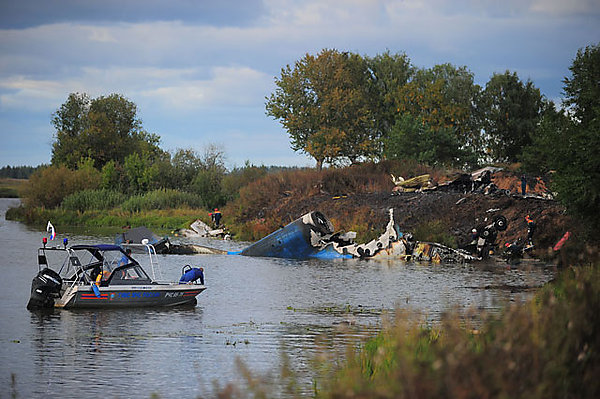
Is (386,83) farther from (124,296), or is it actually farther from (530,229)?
(124,296)

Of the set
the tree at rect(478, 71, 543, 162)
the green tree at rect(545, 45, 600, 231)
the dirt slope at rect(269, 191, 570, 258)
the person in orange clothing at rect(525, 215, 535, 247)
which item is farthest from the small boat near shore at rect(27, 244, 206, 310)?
the tree at rect(478, 71, 543, 162)

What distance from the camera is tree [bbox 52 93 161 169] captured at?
88750mm

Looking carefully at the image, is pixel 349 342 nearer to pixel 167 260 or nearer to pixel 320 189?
pixel 167 260

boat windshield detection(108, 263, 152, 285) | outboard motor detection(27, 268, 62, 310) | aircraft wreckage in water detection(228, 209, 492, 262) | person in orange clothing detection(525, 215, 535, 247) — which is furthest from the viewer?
aircraft wreckage in water detection(228, 209, 492, 262)

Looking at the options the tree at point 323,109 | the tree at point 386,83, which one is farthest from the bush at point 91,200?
the tree at point 386,83

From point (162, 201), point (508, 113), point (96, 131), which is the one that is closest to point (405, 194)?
point (162, 201)

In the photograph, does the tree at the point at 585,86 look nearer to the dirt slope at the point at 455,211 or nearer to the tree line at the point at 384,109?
the dirt slope at the point at 455,211

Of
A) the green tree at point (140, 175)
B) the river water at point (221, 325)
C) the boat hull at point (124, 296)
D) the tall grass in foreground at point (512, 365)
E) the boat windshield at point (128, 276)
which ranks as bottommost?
the river water at point (221, 325)

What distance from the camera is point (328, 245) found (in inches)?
1396

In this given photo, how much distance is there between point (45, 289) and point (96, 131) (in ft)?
242

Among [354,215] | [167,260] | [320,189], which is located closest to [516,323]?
[167,260]

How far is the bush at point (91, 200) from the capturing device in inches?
2547

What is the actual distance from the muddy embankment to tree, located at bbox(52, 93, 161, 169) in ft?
164

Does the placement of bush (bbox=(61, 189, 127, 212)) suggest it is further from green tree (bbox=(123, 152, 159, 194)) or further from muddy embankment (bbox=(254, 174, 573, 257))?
muddy embankment (bbox=(254, 174, 573, 257))
